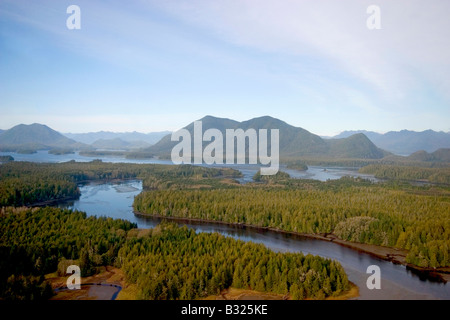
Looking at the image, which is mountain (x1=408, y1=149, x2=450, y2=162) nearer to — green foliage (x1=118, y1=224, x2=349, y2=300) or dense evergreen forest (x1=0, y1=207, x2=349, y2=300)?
green foliage (x1=118, y1=224, x2=349, y2=300)

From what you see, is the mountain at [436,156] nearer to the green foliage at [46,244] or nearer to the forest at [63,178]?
the forest at [63,178]

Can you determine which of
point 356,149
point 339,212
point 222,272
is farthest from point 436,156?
point 222,272

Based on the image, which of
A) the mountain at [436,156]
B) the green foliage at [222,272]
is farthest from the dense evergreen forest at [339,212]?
the mountain at [436,156]

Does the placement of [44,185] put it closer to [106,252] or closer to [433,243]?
[106,252]

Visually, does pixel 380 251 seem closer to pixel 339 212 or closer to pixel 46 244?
pixel 339 212

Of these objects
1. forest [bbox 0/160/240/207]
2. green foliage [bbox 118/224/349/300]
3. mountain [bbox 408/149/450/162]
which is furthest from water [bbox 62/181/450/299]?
mountain [bbox 408/149/450/162]

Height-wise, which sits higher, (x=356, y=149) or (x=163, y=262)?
(x=356, y=149)

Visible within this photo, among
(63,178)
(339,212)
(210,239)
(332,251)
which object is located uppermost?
(63,178)

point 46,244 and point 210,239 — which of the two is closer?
point 46,244

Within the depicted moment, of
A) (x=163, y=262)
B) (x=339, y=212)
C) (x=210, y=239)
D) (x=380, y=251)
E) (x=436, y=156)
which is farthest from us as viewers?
(x=436, y=156)
